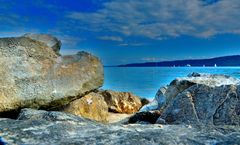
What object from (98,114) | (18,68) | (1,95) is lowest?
(98,114)

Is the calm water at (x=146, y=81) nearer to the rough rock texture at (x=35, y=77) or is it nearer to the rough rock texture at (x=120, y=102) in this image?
the rough rock texture at (x=120, y=102)

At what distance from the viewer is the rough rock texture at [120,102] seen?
623 inches

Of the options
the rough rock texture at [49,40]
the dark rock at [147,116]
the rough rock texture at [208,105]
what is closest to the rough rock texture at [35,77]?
the rough rock texture at [49,40]

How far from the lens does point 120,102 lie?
1631cm

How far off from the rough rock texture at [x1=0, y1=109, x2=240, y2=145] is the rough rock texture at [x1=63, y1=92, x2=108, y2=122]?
6.45 metres

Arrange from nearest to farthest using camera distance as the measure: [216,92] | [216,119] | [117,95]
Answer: [216,119]
[216,92]
[117,95]

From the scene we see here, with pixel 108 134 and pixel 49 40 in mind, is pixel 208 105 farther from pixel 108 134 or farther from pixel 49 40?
pixel 49 40

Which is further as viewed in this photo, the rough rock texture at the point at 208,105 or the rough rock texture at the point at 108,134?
the rough rock texture at the point at 208,105

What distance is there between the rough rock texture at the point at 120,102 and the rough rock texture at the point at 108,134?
40.9 feet

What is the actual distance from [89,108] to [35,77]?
2942 millimetres

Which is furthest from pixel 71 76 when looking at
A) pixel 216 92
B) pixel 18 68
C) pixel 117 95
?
pixel 117 95

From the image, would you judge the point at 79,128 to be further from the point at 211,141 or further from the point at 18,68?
the point at 18,68

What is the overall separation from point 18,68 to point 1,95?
0.80 m

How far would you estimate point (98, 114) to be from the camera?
37.4 feet
